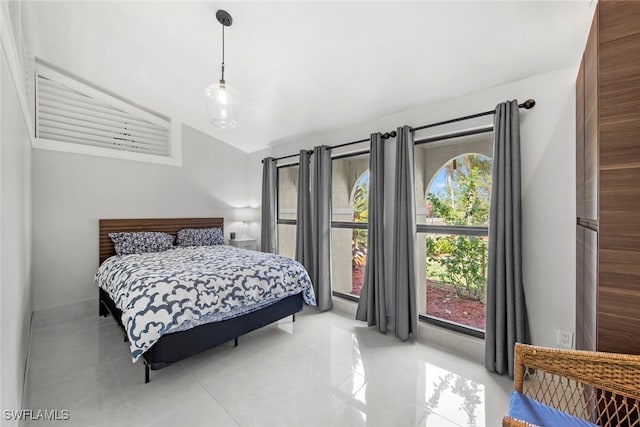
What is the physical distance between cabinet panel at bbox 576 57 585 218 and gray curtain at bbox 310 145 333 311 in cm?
226

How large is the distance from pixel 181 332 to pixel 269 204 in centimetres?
239

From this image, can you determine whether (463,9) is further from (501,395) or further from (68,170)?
(68,170)

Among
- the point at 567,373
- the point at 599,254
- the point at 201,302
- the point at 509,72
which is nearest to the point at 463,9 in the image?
the point at 509,72

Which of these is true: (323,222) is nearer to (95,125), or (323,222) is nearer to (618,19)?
(618,19)

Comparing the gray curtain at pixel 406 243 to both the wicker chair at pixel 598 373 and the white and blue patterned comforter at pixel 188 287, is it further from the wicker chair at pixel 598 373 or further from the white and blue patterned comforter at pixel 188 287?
the wicker chair at pixel 598 373

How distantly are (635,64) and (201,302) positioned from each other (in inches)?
106

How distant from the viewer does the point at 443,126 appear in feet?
8.25

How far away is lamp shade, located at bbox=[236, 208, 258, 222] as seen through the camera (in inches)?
183

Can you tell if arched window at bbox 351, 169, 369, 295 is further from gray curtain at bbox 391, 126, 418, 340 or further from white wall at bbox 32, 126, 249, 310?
white wall at bbox 32, 126, 249, 310

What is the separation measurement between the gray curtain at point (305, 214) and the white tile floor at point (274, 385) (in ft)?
3.70

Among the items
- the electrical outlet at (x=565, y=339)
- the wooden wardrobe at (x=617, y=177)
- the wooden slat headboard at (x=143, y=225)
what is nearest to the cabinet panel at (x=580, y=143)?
the wooden wardrobe at (x=617, y=177)

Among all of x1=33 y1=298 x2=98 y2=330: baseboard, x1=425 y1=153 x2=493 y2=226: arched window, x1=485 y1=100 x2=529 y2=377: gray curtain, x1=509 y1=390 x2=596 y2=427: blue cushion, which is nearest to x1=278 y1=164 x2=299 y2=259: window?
x1=425 y1=153 x2=493 y2=226: arched window

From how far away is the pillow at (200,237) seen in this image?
3893 mm

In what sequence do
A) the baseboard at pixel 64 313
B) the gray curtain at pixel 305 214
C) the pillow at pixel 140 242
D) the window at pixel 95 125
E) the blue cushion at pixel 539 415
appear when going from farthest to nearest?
the gray curtain at pixel 305 214, the pillow at pixel 140 242, the window at pixel 95 125, the baseboard at pixel 64 313, the blue cushion at pixel 539 415
